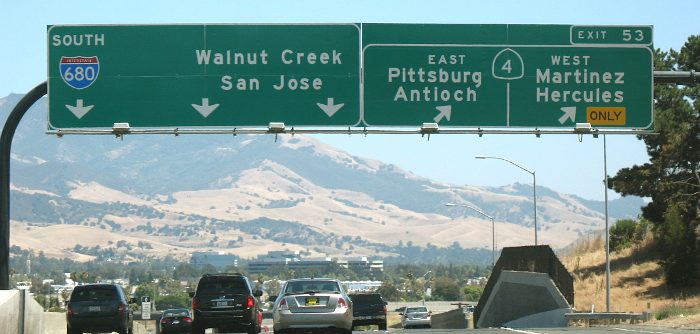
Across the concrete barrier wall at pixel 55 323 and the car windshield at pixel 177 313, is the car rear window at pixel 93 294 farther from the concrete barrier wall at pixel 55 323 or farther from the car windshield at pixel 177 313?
the car windshield at pixel 177 313

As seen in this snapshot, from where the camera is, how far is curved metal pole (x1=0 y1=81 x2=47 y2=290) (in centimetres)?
2709

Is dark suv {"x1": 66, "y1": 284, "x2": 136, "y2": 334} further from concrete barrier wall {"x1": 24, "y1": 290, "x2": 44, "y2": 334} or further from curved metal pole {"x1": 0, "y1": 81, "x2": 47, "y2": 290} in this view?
curved metal pole {"x1": 0, "y1": 81, "x2": 47, "y2": 290}

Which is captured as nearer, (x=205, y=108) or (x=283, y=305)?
(x=283, y=305)

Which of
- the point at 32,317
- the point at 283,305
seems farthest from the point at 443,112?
the point at 32,317

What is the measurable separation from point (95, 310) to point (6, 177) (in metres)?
8.44

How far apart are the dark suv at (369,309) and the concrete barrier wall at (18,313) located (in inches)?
899

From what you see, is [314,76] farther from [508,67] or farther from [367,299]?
[367,299]

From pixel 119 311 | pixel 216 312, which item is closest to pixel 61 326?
pixel 119 311

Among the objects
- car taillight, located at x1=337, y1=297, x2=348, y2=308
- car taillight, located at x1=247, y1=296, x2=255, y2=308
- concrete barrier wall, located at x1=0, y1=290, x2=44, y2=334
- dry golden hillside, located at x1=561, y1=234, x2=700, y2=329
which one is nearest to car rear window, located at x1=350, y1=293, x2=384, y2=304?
dry golden hillside, located at x1=561, y1=234, x2=700, y2=329

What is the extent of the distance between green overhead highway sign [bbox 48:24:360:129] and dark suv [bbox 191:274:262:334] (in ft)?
20.0

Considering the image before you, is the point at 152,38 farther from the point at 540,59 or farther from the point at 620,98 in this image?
the point at 620,98

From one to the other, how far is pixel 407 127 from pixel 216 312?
8.17 m

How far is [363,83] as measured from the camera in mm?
30469

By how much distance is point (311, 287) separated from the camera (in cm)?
2988
